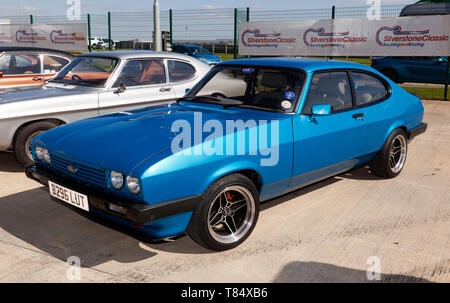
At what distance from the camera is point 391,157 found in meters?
5.36

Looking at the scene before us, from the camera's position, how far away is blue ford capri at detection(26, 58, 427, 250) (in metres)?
2.98

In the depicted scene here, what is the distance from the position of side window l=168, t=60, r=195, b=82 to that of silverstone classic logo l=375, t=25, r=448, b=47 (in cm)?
738

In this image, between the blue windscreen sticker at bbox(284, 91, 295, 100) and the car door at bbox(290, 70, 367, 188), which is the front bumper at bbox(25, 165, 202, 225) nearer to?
the car door at bbox(290, 70, 367, 188)

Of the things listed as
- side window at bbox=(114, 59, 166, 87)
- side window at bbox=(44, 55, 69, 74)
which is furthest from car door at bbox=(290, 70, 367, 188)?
Answer: side window at bbox=(44, 55, 69, 74)

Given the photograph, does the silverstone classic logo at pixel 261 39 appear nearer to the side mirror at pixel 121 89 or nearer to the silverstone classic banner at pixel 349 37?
the silverstone classic banner at pixel 349 37

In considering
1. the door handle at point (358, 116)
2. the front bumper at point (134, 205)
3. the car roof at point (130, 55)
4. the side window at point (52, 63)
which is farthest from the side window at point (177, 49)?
the front bumper at point (134, 205)

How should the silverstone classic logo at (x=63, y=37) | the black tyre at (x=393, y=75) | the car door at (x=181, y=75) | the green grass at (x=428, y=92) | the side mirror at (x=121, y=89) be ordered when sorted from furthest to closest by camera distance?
the silverstone classic logo at (x=63, y=37) → the black tyre at (x=393, y=75) → the green grass at (x=428, y=92) → the car door at (x=181, y=75) → the side mirror at (x=121, y=89)

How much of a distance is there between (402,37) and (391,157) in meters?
7.66

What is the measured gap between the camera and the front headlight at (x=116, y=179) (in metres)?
2.97

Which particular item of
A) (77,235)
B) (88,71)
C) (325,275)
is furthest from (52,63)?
(325,275)

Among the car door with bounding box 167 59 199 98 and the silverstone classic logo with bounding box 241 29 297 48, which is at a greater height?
the silverstone classic logo with bounding box 241 29 297 48

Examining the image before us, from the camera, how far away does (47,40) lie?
19.0 m

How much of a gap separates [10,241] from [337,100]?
3.34m
